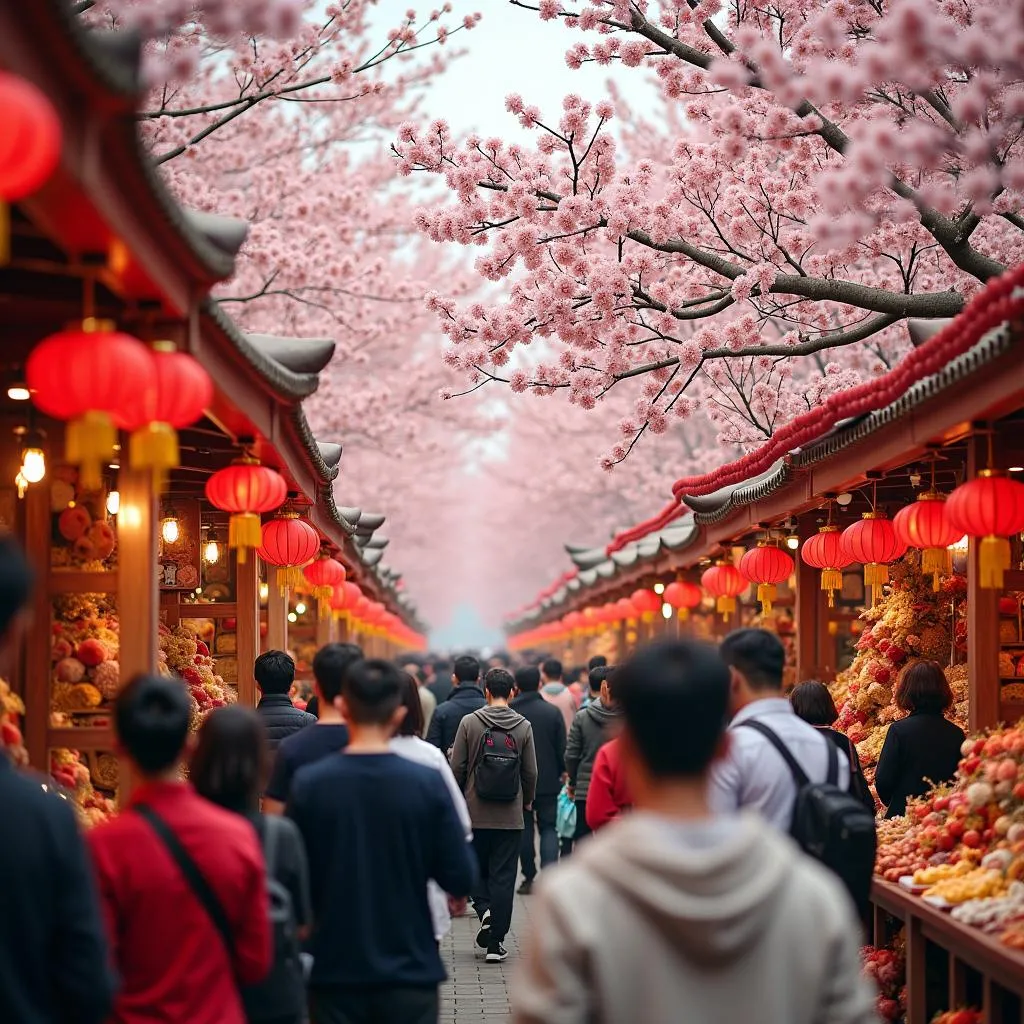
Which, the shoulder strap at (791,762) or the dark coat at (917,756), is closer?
the shoulder strap at (791,762)

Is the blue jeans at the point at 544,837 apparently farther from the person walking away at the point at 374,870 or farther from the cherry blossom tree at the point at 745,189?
the person walking away at the point at 374,870

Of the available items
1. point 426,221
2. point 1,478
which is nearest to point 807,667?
point 426,221

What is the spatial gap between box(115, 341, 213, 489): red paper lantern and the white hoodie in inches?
115

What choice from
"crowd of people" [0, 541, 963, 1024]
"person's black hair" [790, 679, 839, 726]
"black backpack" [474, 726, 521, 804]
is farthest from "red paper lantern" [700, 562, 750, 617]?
"crowd of people" [0, 541, 963, 1024]

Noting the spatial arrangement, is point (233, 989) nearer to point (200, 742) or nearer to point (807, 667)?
point (200, 742)

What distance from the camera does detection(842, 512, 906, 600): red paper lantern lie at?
35.4 ft

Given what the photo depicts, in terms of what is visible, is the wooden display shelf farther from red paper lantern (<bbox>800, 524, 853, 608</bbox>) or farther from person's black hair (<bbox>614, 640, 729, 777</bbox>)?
red paper lantern (<bbox>800, 524, 853, 608</bbox>)

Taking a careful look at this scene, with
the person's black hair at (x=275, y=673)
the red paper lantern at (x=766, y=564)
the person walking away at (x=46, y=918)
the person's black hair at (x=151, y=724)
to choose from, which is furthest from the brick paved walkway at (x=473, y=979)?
the person walking away at (x=46, y=918)

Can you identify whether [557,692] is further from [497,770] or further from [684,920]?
[684,920]

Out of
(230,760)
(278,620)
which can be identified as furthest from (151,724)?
(278,620)

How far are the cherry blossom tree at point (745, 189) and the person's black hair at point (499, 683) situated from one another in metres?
3.70

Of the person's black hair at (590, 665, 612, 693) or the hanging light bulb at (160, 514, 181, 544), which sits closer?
the hanging light bulb at (160, 514, 181, 544)

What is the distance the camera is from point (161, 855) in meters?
4.23

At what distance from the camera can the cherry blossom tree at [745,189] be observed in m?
10.4
